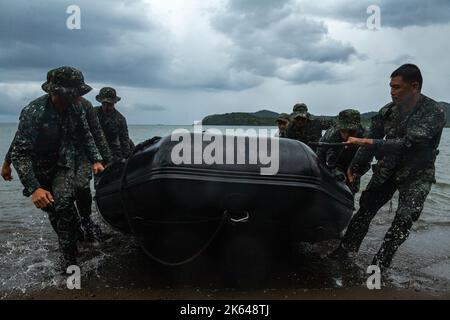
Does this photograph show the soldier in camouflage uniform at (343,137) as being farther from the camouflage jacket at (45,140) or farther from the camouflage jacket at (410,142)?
the camouflage jacket at (45,140)

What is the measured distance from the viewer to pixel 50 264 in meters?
4.84

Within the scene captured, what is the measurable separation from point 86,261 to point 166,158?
6.07ft

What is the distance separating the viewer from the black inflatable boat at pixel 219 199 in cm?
363

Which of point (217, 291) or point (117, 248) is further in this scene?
point (117, 248)

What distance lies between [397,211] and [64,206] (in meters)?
2.86

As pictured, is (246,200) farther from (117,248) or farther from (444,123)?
(117,248)

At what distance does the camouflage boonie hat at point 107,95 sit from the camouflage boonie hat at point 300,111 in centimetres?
253

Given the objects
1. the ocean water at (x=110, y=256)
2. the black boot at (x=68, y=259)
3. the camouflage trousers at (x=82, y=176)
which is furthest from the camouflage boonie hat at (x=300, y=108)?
the black boot at (x=68, y=259)

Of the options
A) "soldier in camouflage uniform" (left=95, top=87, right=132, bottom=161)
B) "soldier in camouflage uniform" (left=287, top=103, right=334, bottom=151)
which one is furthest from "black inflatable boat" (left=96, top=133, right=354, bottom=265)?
"soldier in camouflage uniform" (left=95, top=87, right=132, bottom=161)

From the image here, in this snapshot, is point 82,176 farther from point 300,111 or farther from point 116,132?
point 300,111

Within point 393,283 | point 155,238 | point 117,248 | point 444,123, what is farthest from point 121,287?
point 444,123

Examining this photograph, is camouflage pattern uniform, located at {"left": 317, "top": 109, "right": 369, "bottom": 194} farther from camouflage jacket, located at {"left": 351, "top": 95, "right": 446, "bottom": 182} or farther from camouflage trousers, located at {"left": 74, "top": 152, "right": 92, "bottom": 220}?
camouflage trousers, located at {"left": 74, "top": 152, "right": 92, "bottom": 220}

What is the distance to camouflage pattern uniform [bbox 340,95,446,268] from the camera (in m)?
4.12

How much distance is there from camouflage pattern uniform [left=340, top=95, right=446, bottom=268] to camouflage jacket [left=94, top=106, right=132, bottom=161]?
3.70m
